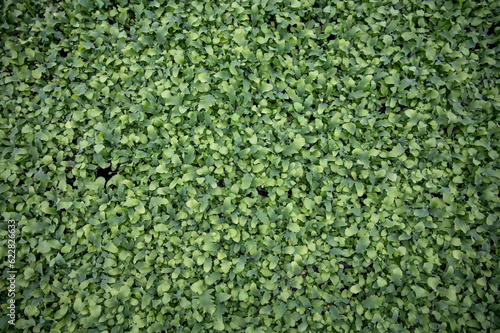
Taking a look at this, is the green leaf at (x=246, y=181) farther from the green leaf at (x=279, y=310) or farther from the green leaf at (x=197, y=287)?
the green leaf at (x=279, y=310)

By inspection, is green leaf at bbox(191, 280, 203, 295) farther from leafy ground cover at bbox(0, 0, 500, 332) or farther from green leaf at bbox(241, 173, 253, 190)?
green leaf at bbox(241, 173, 253, 190)

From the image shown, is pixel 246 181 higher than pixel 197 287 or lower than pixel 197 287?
higher

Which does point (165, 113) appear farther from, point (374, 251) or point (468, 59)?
point (468, 59)

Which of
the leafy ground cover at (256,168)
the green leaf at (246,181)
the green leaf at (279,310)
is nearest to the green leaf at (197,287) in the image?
the leafy ground cover at (256,168)

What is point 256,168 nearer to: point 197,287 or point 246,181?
point 246,181

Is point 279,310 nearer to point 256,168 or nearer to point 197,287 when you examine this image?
point 197,287

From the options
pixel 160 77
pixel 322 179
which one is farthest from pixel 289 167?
pixel 160 77

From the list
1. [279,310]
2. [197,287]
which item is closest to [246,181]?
[197,287]

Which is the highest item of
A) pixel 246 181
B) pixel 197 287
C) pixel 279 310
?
pixel 246 181

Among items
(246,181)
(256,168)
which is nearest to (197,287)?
(246,181)
